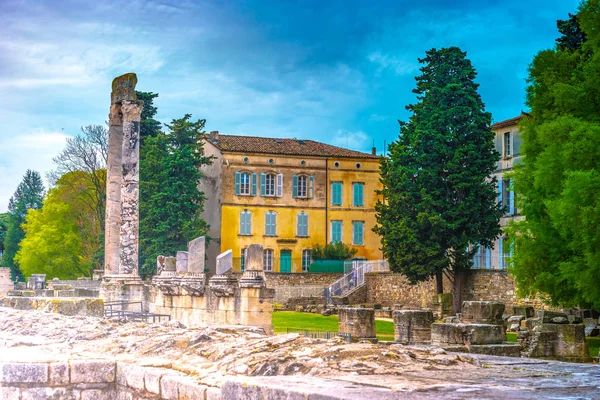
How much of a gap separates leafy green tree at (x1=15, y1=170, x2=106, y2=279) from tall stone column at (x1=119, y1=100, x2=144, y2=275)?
1406 inches

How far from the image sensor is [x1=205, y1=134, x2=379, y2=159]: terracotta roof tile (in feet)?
207

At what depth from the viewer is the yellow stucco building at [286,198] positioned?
62688 millimetres

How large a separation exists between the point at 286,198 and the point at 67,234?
18494mm

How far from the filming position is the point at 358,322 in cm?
2434

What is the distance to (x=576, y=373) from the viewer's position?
8.25 m

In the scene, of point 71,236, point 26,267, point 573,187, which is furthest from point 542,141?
point 26,267

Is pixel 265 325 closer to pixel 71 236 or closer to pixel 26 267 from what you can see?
pixel 71 236

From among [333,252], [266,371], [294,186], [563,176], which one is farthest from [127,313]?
[294,186]

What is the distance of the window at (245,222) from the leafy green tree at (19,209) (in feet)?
118

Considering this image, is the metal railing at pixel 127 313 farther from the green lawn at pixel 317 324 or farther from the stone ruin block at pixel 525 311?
the stone ruin block at pixel 525 311

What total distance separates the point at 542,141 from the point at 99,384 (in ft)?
62.3

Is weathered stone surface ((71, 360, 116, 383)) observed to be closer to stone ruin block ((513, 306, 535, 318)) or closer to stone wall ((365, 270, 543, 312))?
stone ruin block ((513, 306, 535, 318))

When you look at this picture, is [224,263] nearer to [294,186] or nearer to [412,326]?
[412,326]

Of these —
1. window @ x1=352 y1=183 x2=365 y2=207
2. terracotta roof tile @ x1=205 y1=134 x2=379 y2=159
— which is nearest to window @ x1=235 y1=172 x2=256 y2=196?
terracotta roof tile @ x1=205 y1=134 x2=379 y2=159
